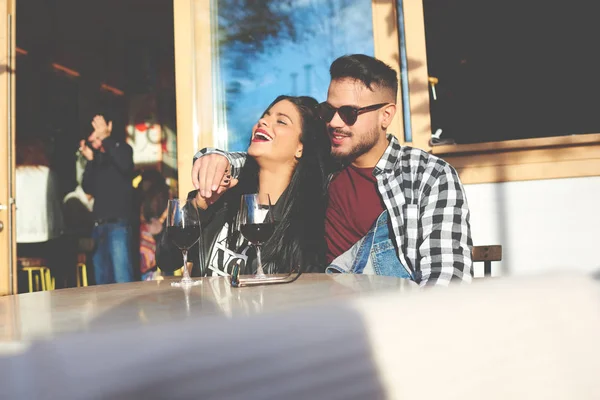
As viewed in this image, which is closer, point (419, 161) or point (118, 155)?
point (419, 161)

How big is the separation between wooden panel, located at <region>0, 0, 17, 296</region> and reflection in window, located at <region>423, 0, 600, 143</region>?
3.16m

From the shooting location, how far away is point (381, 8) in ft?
9.59

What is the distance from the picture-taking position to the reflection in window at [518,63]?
14.8 feet

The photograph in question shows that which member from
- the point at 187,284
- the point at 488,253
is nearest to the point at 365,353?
the point at 187,284

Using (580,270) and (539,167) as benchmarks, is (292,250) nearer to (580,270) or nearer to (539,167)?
(539,167)

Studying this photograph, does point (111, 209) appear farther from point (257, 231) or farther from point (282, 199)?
point (257, 231)

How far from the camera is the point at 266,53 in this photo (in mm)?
3184

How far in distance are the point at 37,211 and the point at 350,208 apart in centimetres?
386

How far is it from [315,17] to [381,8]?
40 cm

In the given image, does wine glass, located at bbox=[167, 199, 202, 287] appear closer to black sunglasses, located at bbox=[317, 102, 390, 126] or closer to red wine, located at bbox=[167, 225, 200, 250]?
red wine, located at bbox=[167, 225, 200, 250]

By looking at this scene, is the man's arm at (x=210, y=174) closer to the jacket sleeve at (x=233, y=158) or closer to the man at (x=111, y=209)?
the jacket sleeve at (x=233, y=158)

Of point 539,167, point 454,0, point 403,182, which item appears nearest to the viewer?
point 403,182

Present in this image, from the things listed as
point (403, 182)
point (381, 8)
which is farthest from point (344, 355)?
point (381, 8)

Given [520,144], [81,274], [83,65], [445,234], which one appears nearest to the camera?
[445,234]
